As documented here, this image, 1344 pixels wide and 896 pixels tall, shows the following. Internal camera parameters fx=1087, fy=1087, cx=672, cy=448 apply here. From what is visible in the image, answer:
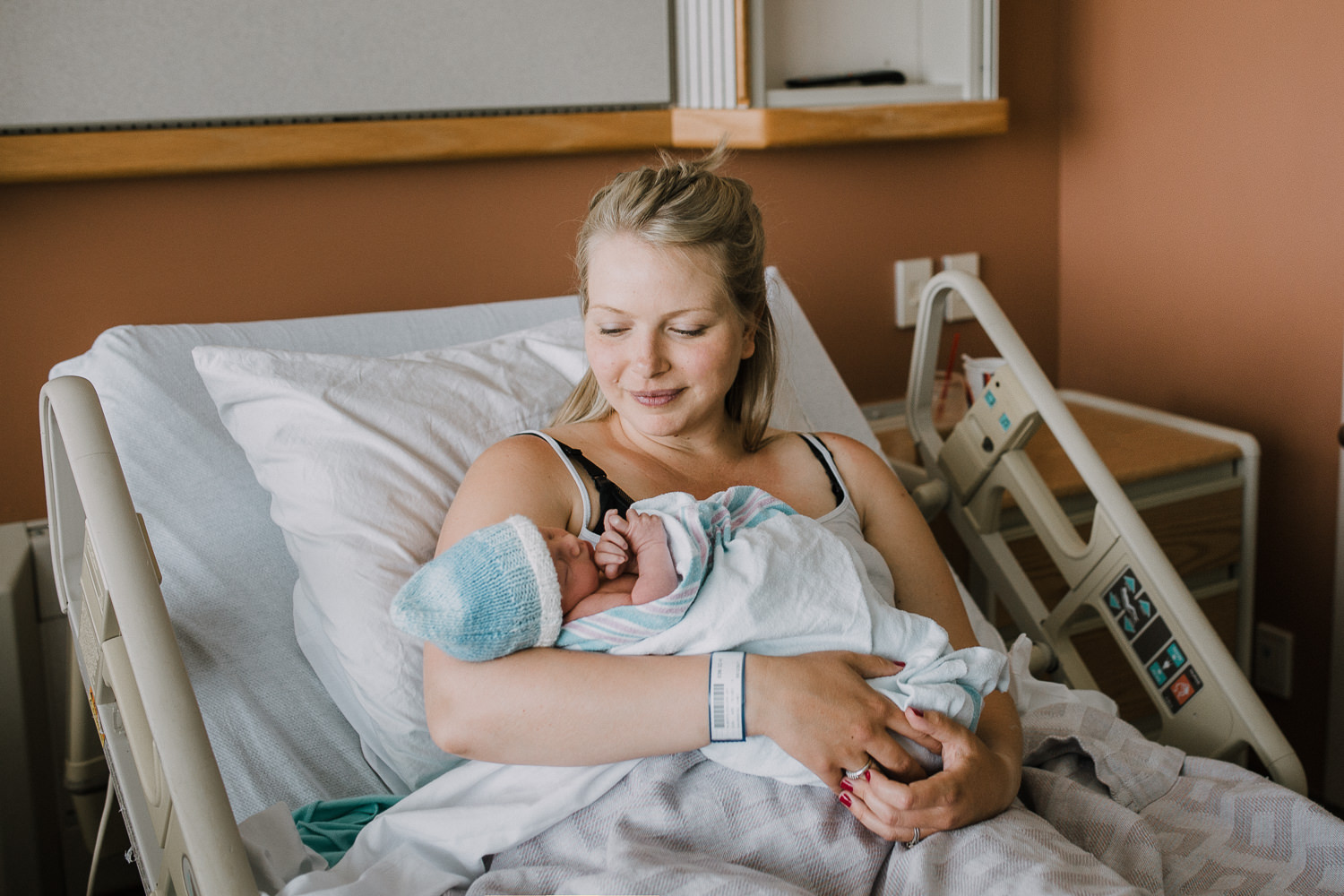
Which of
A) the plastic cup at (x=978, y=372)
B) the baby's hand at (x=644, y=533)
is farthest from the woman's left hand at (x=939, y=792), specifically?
the plastic cup at (x=978, y=372)

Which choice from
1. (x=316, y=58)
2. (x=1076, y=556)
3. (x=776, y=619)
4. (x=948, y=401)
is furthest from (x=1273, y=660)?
(x=316, y=58)

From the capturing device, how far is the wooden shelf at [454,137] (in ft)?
5.03

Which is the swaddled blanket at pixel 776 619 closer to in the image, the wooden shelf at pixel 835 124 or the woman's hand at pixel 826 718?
the woman's hand at pixel 826 718

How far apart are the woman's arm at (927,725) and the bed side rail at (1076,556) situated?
280 mm

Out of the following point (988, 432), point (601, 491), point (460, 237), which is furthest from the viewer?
point (460, 237)

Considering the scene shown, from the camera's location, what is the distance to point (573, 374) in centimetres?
154

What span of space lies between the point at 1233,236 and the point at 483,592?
1.83m

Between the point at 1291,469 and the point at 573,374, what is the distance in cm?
147

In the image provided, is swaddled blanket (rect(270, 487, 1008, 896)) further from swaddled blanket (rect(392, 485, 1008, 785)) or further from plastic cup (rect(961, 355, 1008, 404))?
plastic cup (rect(961, 355, 1008, 404))

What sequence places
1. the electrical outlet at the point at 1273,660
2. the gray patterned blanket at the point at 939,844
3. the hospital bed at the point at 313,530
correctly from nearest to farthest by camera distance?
the gray patterned blanket at the point at 939,844 → the hospital bed at the point at 313,530 → the electrical outlet at the point at 1273,660

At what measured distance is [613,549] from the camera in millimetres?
1020

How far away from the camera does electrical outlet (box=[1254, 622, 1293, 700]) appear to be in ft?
7.18

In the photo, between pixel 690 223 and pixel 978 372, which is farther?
pixel 978 372

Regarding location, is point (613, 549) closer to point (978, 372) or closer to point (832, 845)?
point (832, 845)
